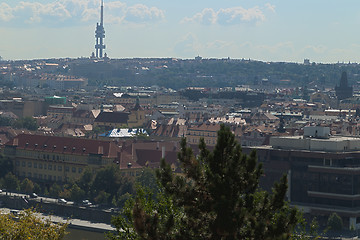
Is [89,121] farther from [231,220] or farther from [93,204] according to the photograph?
[231,220]

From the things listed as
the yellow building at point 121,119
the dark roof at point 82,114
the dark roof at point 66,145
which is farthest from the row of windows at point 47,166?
the dark roof at point 82,114

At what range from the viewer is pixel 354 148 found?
66.9 m

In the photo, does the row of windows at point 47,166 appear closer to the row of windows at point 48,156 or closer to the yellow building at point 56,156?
the yellow building at point 56,156

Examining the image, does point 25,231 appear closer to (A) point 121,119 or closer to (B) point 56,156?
(B) point 56,156

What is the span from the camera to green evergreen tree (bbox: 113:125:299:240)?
20.9 m

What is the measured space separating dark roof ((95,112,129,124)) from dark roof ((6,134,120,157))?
39.4 metres

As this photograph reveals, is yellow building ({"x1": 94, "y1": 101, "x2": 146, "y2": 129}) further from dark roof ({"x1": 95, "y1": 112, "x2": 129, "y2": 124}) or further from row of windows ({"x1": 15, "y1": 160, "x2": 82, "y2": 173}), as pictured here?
row of windows ({"x1": 15, "y1": 160, "x2": 82, "y2": 173})

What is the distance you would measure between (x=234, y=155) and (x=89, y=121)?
12396 centimetres

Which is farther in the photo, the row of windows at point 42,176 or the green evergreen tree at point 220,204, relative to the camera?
the row of windows at point 42,176

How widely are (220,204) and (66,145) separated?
66939mm

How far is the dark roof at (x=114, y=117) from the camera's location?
131625 millimetres

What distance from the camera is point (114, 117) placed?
437 feet

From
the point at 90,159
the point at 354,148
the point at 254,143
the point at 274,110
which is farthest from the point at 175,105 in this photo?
the point at 354,148

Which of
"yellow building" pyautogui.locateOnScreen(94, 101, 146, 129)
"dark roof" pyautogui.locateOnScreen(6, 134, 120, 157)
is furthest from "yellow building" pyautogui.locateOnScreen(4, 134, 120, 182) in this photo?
"yellow building" pyautogui.locateOnScreen(94, 101, 146, 129)
